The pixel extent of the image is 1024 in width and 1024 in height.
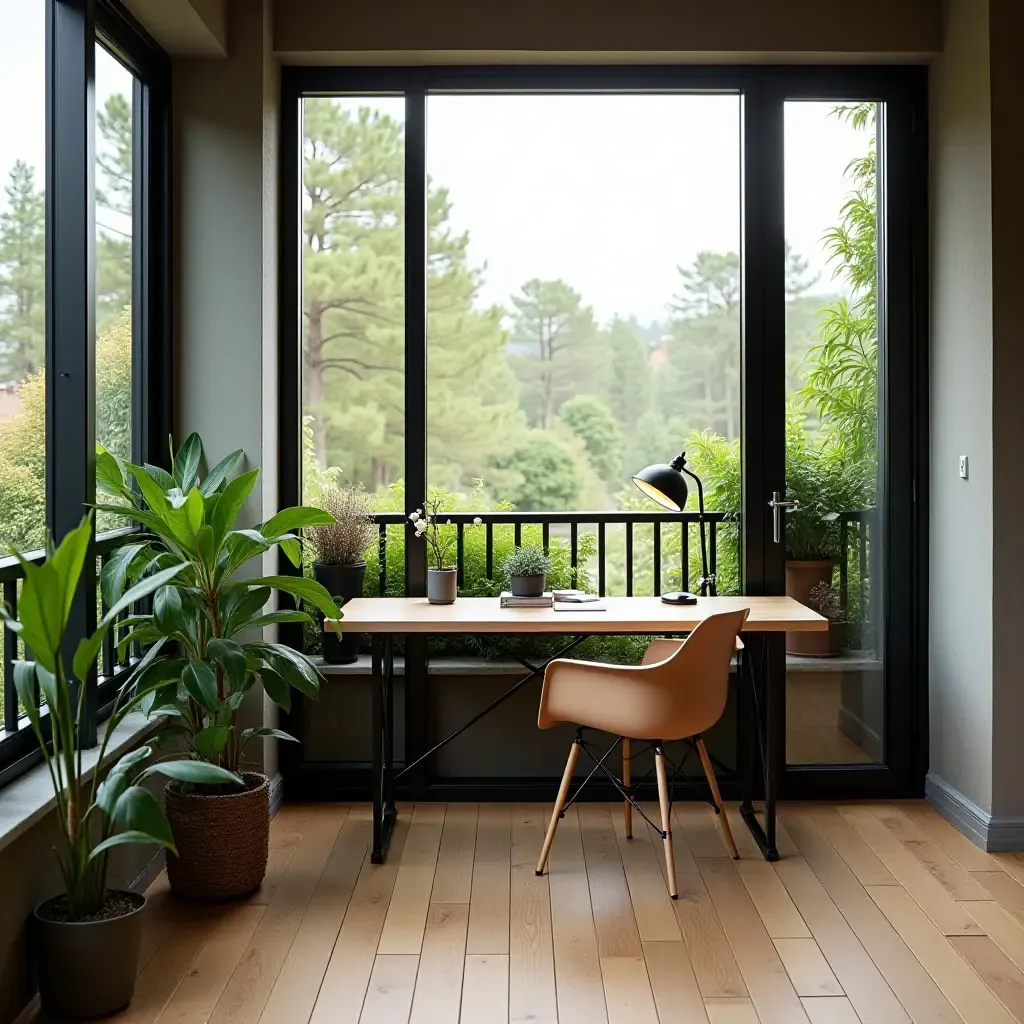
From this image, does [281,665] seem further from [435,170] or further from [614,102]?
[614,102]

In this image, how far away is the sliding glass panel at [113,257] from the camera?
11.4 ft

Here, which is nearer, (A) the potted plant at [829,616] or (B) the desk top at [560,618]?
(B) the desk top at [560,618]

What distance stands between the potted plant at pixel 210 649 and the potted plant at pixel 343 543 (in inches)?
29.2

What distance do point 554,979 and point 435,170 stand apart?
2.99 m

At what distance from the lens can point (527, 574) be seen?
392 centimetres

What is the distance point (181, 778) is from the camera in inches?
103

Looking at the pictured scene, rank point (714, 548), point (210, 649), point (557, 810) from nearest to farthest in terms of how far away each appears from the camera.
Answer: point (210, 649) < point (557, 810) < point (714, 548)

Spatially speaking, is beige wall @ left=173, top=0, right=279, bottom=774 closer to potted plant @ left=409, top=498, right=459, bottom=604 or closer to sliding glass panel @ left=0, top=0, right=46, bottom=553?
potted plant @ left=409, top=498, right=459, bottom=604

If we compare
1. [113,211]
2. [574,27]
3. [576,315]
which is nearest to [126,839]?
[113,211]

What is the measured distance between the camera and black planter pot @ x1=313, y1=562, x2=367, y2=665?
4.16 meters

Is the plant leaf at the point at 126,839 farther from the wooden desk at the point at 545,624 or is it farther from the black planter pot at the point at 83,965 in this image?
the wooden desk at the point at 545,624

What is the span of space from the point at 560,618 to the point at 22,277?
1.88m

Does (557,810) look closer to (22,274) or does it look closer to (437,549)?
(437,549)

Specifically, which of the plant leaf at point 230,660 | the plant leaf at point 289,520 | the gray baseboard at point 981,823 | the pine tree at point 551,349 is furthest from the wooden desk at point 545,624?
the pine tree at point 551,349
